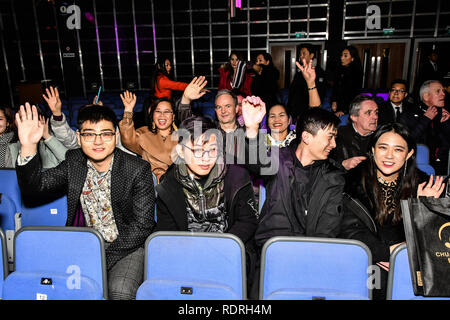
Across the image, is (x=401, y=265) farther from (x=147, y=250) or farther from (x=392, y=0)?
(x=392, y=0)

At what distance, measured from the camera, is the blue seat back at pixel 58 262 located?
5.82 ft

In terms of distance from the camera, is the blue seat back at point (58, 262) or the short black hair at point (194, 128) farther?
the short black hair at point (194, 128)

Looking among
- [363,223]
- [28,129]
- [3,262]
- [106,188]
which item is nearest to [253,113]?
[363,223]

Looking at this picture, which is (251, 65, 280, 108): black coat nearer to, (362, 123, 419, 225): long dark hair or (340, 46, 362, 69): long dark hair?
(340, 46, 362, 69): long dark hair

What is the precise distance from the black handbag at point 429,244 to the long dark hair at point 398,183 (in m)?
0.56

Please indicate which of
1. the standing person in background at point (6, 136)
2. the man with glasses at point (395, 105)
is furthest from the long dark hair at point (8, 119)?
the man with glasses at point (395, 105)

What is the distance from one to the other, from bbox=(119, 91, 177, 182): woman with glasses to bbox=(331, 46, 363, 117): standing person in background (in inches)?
110

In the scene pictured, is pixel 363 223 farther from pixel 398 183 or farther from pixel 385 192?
pixel 398 183

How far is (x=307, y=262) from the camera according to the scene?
169cm

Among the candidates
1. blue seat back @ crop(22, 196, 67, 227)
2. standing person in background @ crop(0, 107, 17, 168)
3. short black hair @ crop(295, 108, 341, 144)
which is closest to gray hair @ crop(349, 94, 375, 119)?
short black hair @ crop(295, 108, 341, 144)

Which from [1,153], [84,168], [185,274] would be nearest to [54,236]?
[84,168]

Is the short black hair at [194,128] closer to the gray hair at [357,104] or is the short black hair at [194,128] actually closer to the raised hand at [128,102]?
the raised hand at [128,102]

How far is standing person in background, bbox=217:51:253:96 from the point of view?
210 inches

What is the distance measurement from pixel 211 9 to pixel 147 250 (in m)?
10.8
